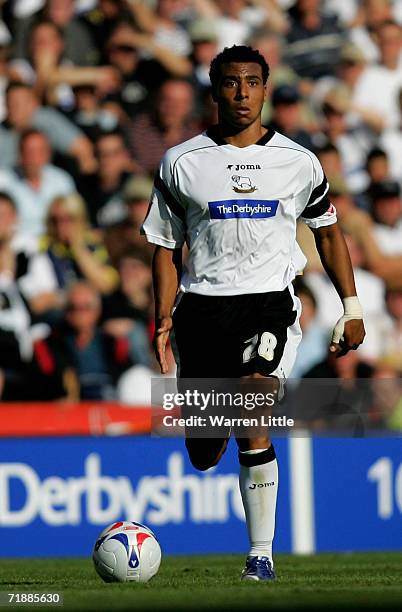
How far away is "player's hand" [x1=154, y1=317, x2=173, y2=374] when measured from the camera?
6410 millimetres

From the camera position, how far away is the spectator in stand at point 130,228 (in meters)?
12.1

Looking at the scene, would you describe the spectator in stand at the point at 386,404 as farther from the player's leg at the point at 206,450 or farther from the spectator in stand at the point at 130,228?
the player's leg at the point at 206,450

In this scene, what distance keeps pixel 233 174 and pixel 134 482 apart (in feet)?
14.3

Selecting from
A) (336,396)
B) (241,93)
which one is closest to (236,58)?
(241,93)

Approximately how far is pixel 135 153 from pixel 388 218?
2.61 m

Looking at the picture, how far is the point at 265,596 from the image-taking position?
532 centimetres

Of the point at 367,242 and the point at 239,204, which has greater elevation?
the point at 367,242

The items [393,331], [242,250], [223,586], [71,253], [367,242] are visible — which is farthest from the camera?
[367,242]

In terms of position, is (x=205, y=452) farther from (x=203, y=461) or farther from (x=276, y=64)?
(x=276, y=64)

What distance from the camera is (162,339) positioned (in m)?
6.46

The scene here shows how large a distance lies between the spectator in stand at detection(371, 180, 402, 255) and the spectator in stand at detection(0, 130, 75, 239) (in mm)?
3089

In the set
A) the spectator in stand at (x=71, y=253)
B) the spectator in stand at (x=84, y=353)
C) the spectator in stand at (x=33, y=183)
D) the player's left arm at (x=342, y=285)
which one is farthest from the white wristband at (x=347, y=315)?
the spectator in stand at (x=33, y=183)

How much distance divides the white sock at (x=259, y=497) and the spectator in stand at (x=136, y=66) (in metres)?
7.10

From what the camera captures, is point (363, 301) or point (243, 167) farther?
point (363, 301)
